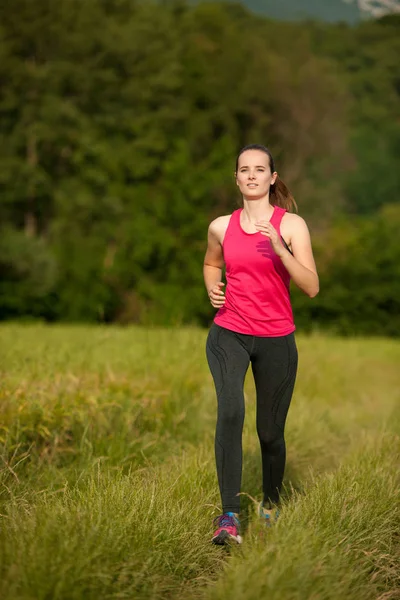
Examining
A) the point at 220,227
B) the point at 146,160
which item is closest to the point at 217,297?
the point at 220,227

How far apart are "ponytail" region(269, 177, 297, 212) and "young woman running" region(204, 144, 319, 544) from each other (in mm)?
168

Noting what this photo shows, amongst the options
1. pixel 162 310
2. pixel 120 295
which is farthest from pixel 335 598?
pixel 120 295

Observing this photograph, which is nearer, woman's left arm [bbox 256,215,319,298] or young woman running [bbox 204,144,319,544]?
woman's left arm [bbox 256,215,319,298]

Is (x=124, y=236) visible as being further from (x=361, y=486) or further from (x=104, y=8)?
(x=361, y=486)

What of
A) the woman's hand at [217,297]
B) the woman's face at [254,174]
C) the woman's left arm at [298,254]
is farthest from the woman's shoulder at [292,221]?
the woman's hand at [217,297]

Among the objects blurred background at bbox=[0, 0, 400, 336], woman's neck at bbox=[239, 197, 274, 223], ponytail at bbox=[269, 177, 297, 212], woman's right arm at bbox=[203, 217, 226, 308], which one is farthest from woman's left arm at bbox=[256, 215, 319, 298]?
blurred background at bbox=[0, 0, 400, 336]

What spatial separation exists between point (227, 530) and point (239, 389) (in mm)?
692

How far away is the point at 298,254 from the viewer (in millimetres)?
4266

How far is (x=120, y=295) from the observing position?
3347 centimetres

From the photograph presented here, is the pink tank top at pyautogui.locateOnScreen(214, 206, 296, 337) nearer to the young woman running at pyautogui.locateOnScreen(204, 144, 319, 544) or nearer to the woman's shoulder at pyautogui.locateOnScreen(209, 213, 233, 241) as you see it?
the young woman running at pyautogui.locateOnScreen(204, 144, 319, 544)

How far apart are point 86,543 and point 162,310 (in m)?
27.8

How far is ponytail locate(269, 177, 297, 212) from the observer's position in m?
4.61

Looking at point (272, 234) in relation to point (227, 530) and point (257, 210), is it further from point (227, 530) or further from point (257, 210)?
point (227, 530)

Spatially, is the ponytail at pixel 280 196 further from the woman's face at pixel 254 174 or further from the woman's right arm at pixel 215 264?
the woman's right arm at pixel 215 264
